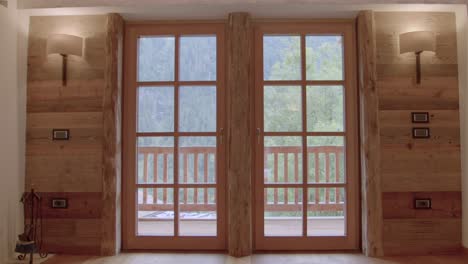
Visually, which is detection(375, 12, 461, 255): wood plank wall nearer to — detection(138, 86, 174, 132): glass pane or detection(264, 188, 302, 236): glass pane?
detection(264, 188, 302, 236): glass pane

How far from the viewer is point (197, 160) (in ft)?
11.1

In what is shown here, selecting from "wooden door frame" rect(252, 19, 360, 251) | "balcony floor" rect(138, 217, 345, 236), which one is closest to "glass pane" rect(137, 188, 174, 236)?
"balcony floor" rect(138, 217, 345, 236)

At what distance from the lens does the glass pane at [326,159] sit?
325 cm

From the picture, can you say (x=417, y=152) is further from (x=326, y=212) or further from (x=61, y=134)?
(x=61, y=134)

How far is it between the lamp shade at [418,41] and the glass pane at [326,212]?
1305 mm

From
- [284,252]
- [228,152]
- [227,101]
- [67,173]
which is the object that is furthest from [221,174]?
[67,173]

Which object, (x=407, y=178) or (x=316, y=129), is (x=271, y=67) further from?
(x=407, y=178)

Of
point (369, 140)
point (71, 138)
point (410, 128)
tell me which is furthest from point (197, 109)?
point (410, 128)

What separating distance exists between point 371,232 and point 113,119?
2.33 m

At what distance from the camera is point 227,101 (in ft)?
10.5

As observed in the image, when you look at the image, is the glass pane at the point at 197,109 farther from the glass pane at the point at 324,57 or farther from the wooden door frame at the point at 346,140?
the glass pane at the point at 324,57

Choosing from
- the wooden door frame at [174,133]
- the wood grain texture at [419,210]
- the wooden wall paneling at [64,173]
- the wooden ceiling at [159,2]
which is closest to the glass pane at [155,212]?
the wooden door frame at [174,133]

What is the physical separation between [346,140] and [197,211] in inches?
64.7

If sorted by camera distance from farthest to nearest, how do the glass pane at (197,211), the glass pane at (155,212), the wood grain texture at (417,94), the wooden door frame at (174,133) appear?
the glass pane at (155,212)
the glass pane at (197,211)
the wooden door frame at (174,133)
the wood grain texture at (417,94)
